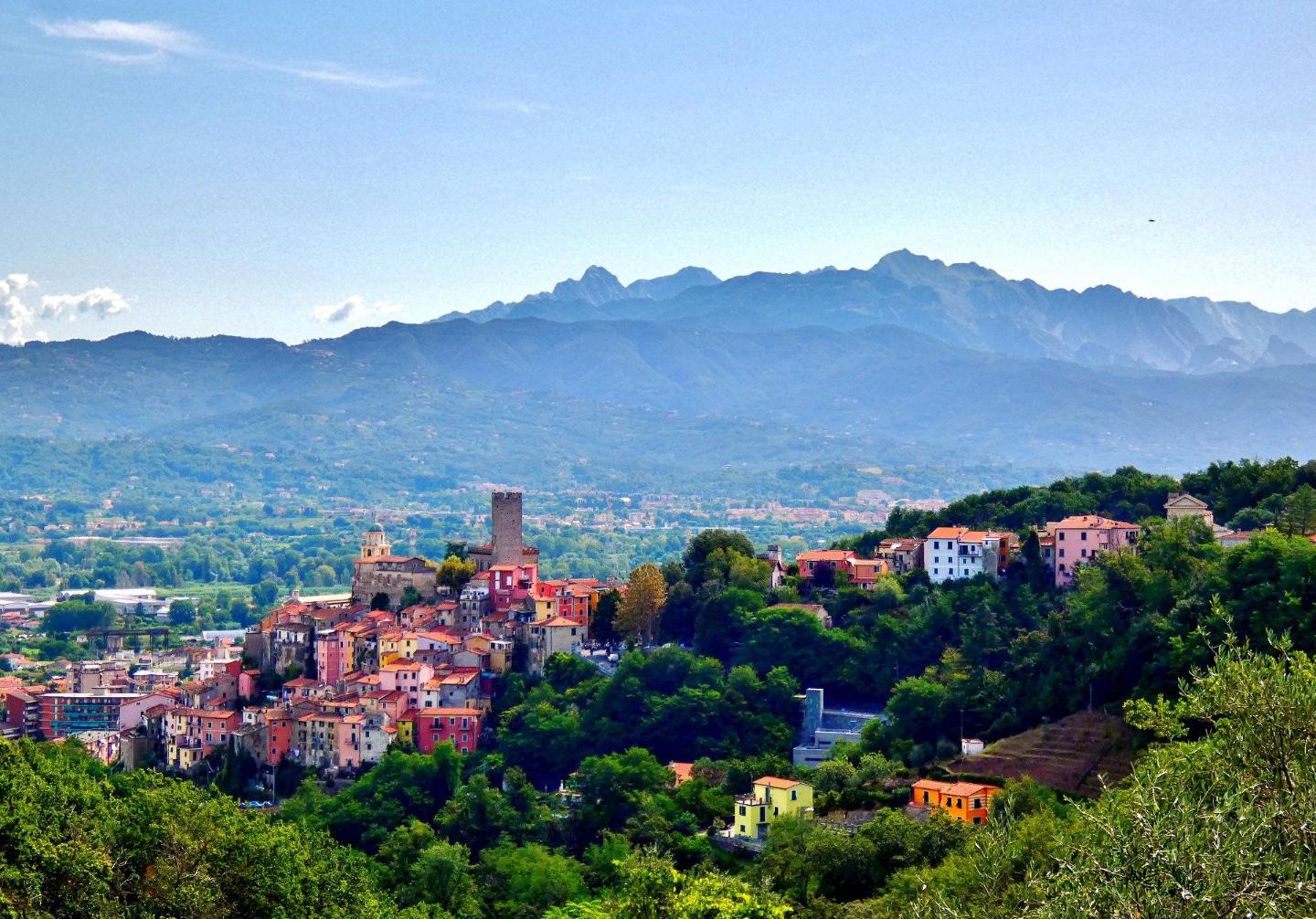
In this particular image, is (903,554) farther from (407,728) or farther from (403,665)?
(407,728)

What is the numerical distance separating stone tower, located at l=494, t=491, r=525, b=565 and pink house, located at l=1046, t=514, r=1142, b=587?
19806 millimetres

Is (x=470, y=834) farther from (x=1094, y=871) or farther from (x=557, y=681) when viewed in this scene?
(x=1094, y=871)

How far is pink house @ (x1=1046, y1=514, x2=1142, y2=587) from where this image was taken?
45219 mm

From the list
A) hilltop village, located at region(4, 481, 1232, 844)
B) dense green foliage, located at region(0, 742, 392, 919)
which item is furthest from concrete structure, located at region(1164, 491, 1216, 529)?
dense green foliage, located at region(0, 742, 392, 919)

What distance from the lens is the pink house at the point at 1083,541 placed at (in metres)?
45.2

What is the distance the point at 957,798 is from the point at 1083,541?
14.2 m

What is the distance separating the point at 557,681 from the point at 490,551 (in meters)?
10.7

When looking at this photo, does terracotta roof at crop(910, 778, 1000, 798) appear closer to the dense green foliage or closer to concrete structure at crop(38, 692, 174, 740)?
the dense green foliage

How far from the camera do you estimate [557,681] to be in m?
50.0

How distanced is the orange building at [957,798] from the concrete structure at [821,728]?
683 centimetres

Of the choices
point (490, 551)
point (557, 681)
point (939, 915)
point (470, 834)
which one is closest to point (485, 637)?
point (557, 681)

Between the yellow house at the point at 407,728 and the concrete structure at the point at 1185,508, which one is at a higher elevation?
the concrete structure at the point at 1185,508

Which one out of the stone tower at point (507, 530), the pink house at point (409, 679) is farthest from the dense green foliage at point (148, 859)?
the stone tower at point (507, 530)

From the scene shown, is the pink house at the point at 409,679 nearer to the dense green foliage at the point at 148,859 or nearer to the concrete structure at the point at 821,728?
the concrete structure at the point at 821,728
